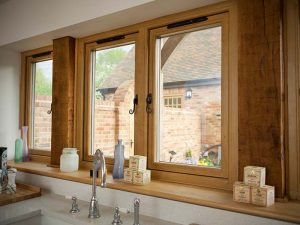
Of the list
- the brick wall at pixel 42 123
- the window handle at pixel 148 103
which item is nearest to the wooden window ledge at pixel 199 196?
the window handle at pixel 148 103

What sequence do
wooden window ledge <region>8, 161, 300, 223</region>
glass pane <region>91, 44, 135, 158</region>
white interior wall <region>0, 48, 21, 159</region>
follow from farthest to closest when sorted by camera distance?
white interior wall <region>0, 48, 21, 159</region> → glass pane <region>91, 44, 135, 158</region> → wooden window ledge <region>8, 161, 300, 223</region>

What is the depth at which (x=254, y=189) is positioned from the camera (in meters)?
1.27

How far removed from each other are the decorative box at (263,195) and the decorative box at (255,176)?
23 mm

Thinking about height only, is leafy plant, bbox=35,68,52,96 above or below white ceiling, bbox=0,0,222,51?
below

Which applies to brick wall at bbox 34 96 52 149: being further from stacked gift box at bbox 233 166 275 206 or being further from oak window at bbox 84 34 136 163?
stacked gift box at bbox 233 166 275 206

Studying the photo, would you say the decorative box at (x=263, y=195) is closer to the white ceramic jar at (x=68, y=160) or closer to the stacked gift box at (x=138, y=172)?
the stacked gift box at (x=138, y=172)

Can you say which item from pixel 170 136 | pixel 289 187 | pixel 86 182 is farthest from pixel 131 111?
pixel 289 187

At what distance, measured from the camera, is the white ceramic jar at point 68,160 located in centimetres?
203

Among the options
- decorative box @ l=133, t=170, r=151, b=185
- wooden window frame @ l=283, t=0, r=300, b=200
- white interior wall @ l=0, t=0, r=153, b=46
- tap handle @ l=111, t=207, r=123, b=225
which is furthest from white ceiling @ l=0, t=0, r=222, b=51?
tap handle @ l=111, t=207, r=123, b=225

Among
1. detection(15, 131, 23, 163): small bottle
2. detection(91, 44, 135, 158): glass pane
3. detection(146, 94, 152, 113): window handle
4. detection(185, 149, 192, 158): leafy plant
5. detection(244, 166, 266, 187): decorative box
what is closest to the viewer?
detection(244, 166, 266, 187): decorative box

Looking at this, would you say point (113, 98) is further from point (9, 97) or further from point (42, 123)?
point (9, 97)

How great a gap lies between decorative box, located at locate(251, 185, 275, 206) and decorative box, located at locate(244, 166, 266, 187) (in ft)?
0.07

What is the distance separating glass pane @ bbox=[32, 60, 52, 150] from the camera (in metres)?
2.55

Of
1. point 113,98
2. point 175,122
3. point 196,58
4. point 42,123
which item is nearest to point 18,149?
point 42,123
